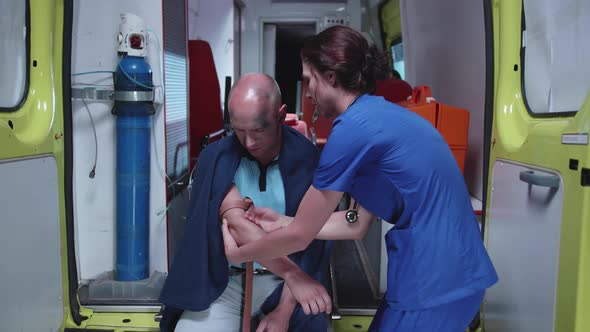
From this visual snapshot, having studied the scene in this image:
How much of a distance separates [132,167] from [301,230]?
1.54m

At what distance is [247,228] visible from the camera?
169cm

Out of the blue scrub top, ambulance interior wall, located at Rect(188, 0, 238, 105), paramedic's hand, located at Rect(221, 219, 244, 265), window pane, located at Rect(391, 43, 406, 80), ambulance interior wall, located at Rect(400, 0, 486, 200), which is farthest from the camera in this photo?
window pane, located at Rect(391, 43, 406, 80)

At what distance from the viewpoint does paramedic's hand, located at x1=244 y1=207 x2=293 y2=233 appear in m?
1.68

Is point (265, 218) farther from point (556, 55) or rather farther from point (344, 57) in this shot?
point (556, 55)

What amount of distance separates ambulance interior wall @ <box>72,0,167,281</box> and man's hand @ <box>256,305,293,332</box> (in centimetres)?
129

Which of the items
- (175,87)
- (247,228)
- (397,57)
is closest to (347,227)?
(247,228)

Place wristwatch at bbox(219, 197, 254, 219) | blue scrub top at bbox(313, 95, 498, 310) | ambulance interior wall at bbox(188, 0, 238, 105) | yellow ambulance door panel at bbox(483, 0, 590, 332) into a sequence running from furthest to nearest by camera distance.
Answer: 1. ambulance interior wall at bbox(188, 0, 238, 105)
2. wristwatch at bbox(219, 197, 254, 219)
3. blue scrub top at bbox(313, 95, 498, 310)
4. yellow ambulance door panel at bbox(483, 0, 590, 332)

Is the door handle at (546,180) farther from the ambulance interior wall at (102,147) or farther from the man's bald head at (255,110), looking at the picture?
the ambulance interior wall at (102,147)

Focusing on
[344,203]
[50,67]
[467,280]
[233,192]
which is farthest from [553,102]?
[344,203]

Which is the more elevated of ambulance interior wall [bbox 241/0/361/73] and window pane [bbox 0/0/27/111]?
ambulance interior wall [bbox 241/0/361/73]

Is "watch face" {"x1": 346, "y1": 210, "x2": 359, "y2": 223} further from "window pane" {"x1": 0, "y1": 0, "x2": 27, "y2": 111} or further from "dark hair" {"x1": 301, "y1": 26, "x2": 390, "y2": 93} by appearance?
"window pane" {"x1": 0, "y1": 0, "x2": 27, "y2": 111}

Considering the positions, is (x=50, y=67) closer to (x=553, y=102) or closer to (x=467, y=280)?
(x=467, y=280)

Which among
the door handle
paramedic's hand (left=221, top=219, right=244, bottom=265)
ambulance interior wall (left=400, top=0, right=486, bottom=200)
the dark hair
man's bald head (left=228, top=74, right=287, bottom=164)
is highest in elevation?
ambulance interior wall (left=400, top=0, right=486, bottom=200)

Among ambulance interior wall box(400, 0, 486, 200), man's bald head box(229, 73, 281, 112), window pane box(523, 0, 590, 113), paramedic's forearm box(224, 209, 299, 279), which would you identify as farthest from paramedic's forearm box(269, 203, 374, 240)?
ambulance interior wall box(400, 0, 486, 200)
